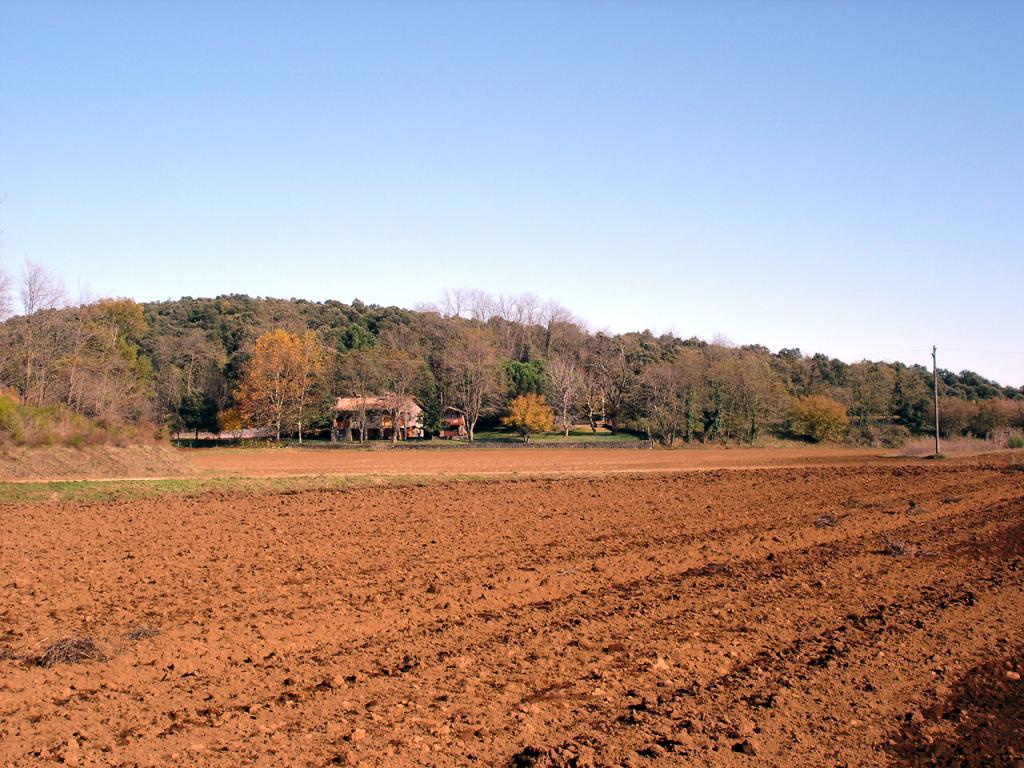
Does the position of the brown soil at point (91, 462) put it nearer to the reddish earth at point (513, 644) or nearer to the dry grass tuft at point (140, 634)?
the reddish earth at point (513, 644)

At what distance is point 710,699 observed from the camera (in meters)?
8.16

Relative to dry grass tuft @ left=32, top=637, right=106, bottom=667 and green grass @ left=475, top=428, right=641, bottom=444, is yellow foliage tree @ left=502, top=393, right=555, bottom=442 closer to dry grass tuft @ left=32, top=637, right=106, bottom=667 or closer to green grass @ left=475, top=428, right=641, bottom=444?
green grass @ left=475, top=428, right=641, bottom=444

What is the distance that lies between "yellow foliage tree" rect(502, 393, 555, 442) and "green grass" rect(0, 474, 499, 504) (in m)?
55.6

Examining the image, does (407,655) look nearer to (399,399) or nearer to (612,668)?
(612,668)

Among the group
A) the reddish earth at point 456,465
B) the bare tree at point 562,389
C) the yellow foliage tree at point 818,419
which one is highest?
the bare tree at point 562,389

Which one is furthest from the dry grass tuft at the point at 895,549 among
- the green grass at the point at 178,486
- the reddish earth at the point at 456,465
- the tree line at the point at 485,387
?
the tree line at the point at 485,387

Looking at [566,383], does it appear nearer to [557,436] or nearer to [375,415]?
[557,436]

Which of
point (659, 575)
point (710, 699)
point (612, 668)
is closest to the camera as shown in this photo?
point (710, 699)

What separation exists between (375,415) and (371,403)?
1868 mm

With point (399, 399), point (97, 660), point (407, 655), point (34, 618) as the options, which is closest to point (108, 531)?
point (34, 618)

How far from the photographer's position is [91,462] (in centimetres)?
3653

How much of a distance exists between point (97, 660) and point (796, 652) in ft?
26.6

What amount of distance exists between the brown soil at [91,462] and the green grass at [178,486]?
3721mm

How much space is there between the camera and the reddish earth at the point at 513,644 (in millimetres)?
7070
